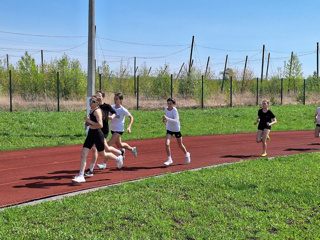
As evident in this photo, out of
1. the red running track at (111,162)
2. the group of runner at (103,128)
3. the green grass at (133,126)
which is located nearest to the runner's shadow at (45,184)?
the red running track at (111,162)

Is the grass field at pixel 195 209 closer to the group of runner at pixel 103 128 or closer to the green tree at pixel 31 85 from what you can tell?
the group of runner at pixel 103 128

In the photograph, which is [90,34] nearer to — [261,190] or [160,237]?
[261,190]

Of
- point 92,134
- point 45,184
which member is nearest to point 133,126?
point 92,134

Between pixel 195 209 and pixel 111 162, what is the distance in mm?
4811

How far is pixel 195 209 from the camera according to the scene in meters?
5.61

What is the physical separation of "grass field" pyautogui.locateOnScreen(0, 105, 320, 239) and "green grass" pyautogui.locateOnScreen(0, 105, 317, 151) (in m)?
7.63

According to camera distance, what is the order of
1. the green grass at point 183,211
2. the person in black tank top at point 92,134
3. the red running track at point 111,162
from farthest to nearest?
the person in black tank top at point 92,134, the red running track at point 111,162, the green grass at point 183,211

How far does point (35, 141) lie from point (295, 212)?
36.9 ft

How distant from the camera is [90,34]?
15.1 m

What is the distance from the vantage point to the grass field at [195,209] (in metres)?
4.73

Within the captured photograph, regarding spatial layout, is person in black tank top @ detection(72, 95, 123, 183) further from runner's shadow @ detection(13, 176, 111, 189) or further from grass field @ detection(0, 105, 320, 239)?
grass field @ detection(0, 105, 320, 239)

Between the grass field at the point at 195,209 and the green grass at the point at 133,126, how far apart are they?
7.63 m

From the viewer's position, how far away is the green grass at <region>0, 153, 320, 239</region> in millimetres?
4715

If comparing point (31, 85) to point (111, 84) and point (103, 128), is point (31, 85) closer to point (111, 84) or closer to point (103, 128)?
point (111, 84)
